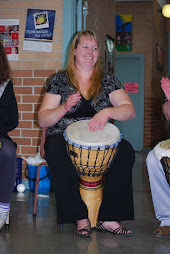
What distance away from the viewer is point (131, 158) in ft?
8.59

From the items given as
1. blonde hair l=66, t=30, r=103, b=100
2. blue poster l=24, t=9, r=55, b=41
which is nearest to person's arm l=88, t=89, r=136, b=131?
blonde hair l=66, t=30, r=103, b=100

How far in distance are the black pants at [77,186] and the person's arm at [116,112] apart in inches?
6.8

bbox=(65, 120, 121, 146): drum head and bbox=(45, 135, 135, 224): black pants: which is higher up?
bbox=(65, 120, 121, 146): drum head

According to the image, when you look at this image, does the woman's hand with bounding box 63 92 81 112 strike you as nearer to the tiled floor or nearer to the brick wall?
the tiled floor

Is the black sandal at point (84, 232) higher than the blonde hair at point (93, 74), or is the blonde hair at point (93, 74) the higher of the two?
the blonde hair at point (93, 74)

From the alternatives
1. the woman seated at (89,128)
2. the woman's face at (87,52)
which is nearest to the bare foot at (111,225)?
the woman seated at (89,128)

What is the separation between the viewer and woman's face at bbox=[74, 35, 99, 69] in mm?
2824

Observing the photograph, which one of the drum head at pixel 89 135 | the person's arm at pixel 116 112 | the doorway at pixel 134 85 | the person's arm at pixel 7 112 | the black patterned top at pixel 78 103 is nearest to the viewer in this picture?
the drum head at pixel 89 135

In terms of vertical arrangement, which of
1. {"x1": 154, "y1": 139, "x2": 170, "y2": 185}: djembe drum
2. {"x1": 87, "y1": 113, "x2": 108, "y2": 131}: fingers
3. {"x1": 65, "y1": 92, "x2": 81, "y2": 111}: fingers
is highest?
{"x1": 65, "y1": 92, "x2": 81, "y2": 111}: fingers

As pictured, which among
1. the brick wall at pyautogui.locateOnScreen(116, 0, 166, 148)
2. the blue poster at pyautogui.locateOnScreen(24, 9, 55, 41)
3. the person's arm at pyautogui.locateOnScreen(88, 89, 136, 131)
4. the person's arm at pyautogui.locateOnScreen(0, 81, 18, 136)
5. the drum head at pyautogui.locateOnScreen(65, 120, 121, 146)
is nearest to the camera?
the drum head at pyautogui.locateOnScreen(65, 120, 121, 146)

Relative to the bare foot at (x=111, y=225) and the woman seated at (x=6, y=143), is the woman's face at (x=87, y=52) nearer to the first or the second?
the woman seated at (x=6, y=143)

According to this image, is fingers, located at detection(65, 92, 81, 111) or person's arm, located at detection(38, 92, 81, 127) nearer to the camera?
fingers, located at detection(65, 92, 81, 111)

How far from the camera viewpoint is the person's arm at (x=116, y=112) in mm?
2506

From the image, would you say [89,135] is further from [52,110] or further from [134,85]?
[134,85]
